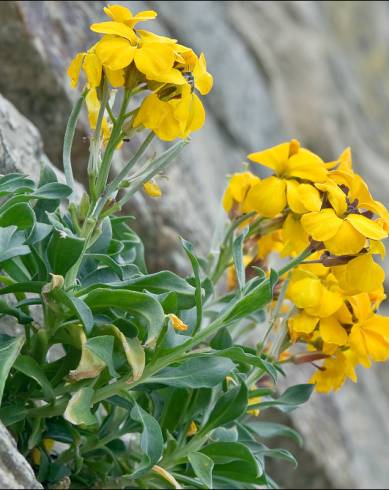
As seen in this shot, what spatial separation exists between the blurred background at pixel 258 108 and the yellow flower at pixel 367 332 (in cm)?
61

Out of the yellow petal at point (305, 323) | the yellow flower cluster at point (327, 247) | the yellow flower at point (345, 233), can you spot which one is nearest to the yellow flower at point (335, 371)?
the yellow flower cluster at point (327, 247)

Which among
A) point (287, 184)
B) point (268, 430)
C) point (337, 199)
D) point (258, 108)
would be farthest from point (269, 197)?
point (258, 108)

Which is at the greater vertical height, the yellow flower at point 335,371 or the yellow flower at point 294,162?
the yellow flower at point 294,162

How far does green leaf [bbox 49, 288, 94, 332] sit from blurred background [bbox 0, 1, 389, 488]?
0.33 m

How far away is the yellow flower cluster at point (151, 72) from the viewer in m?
1.40

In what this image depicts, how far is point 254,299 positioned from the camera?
5.05ft

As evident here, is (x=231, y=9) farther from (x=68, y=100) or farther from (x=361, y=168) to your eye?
(x=68, y=100)

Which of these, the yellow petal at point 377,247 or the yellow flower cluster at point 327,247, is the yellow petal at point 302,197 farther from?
the yellow petal at point 377,247

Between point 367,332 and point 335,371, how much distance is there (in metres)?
0.13

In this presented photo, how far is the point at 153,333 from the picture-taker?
4.87 ft

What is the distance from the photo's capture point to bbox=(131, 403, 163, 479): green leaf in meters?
1.50

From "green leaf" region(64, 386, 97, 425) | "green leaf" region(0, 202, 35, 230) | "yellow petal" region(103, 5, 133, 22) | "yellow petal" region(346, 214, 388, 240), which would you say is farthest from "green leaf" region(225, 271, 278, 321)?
"yellow petal" region(103, 5, 133, 22)

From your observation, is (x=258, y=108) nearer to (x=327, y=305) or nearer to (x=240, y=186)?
(x=240, y=186)

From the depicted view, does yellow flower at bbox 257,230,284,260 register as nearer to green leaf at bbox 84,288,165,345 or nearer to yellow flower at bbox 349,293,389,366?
yellow flower at bbox 349,293,389,366
